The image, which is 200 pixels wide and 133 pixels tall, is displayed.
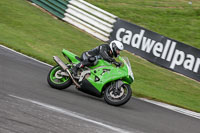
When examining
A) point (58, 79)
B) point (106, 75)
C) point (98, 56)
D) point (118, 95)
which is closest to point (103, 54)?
point (98, 56)

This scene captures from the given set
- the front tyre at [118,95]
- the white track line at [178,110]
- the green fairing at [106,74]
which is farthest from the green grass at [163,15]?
the front tyre at [118,95]

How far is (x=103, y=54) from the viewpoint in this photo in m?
9.36

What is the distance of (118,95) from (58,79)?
1.74m

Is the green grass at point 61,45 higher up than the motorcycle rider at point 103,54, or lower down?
lower down

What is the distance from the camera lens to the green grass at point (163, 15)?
2116cm

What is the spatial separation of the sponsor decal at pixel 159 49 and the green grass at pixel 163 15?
3.57m

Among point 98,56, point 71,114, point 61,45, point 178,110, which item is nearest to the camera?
point 71,114

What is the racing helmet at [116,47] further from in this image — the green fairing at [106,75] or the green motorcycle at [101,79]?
the green fairing at [106,75]

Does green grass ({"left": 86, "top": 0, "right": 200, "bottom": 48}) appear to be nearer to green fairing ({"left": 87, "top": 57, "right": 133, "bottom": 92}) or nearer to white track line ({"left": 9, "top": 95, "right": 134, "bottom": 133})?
green fairing ({"left": 87, "top": 57, "right": 133, "bottom": 92})

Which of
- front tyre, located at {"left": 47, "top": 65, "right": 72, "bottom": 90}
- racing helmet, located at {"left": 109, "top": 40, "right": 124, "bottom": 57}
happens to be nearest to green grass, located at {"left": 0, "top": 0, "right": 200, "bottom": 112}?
racing helmet, located at {"left": 109, "top": 40, "right": 124, "bottom": 57}

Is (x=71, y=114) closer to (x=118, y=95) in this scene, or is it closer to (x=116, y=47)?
(x=118, y=95)

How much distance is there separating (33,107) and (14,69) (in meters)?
3.75

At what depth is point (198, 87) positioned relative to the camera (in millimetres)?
14984

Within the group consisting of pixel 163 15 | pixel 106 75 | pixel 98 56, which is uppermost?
pixel 163 15
